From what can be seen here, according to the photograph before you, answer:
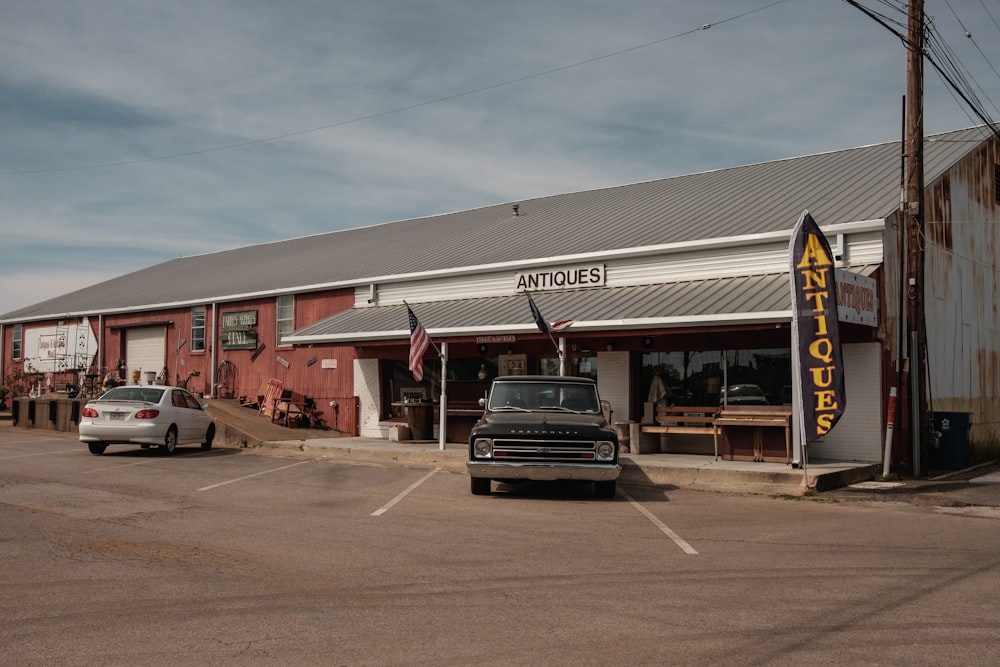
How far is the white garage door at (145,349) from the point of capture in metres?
33.5

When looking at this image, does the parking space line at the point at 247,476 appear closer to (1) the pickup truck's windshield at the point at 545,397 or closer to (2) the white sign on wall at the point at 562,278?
(1) the pickup truck's windshield at the point at 545,397

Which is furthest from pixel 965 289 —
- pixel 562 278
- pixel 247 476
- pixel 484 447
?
pixel 247 476

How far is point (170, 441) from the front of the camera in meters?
20.2

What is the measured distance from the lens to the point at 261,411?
1097 inches

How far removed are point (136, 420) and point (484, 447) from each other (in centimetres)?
985

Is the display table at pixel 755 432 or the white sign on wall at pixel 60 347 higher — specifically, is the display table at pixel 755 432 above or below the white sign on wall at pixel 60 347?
below

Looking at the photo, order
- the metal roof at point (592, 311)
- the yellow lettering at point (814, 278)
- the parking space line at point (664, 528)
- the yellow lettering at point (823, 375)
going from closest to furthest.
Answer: the parking space line at point (664, 528), the yellow lettering at point (823, 375), the yellow lettering at point (814, 278), the metal roof at point (592, 311)

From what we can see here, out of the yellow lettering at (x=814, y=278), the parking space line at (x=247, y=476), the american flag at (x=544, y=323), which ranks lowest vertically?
the parking space line at (x=247, y=476)

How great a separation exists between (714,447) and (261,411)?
48.0 feet

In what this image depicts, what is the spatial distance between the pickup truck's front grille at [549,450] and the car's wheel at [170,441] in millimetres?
10136

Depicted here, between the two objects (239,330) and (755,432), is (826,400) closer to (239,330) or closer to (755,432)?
(755,432)

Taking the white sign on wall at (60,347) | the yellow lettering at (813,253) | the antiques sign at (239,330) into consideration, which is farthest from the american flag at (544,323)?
the white sign on wall at (60,347)

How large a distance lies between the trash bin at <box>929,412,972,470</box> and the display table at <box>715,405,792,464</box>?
340 cm

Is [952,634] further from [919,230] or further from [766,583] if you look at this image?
[919,230]
